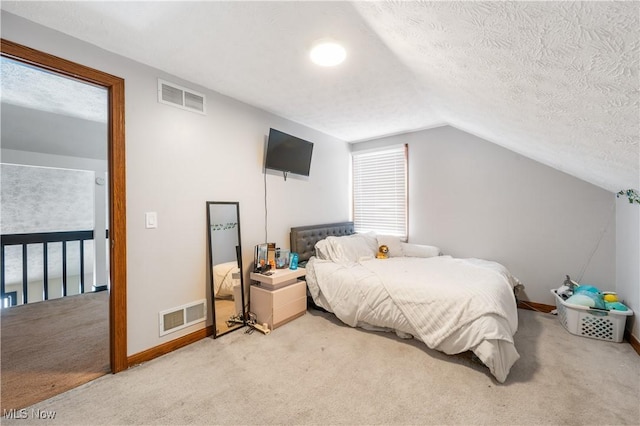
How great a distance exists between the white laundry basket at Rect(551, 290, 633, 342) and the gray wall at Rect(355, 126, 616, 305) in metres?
0.66

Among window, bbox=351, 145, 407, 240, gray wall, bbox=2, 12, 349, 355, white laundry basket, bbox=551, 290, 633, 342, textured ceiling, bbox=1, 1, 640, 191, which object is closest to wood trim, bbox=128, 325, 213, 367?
gray wall, bbox=2, 12, 349, 355

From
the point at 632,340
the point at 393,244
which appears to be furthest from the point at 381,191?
the point at 632,340

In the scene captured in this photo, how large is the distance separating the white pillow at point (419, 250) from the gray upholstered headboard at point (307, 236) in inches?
43.3

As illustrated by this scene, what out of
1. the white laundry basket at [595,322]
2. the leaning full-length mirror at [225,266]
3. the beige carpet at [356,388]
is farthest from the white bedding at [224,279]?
the white laundry basket at [595,322]

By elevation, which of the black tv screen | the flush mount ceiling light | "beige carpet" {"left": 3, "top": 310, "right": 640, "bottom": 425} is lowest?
"beige carpet" {"left": 3, "top": 310, "right": 640, "bottom": 425}

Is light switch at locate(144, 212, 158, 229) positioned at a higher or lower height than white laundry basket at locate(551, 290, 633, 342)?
higher

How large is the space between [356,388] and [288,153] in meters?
2.61

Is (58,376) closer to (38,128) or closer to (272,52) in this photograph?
(272,52)

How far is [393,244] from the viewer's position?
12.7ft

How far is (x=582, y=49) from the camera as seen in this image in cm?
76

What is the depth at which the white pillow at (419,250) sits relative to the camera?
3680 mm

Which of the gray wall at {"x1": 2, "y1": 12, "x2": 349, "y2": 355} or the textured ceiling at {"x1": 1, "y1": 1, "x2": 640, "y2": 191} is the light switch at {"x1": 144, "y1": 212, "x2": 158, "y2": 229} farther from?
the textured ceiling at {"x1": 1, "y1": 1, "x2": 640, "y2": 191}

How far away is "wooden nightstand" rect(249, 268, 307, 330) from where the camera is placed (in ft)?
8.92

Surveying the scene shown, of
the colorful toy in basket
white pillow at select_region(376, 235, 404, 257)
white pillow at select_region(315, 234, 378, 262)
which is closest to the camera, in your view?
the colorful toy in basket
